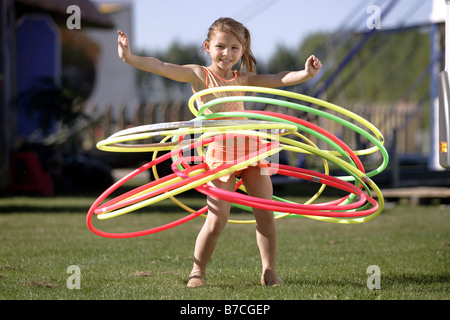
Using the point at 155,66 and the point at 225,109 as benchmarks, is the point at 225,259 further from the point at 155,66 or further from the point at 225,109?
the point at 155,66

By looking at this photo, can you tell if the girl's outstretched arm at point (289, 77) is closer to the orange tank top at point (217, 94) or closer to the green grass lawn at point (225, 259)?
the orange tank top at point (217, 94)

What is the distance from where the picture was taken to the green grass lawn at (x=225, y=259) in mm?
4289

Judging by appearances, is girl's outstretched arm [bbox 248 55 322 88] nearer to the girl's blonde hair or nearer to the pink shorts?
the girl's blonde hair

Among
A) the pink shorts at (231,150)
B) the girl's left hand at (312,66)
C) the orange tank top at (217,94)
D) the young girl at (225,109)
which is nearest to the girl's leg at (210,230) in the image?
the young girl at (225,109)

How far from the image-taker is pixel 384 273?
5.07 metres

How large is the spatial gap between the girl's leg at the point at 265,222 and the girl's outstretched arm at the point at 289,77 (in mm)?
580

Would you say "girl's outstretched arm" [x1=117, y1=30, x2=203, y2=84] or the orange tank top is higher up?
"girl's outstretched arm" [x1=117, y1=30, x2=203, y2=84]

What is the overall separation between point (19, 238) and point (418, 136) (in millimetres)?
24936

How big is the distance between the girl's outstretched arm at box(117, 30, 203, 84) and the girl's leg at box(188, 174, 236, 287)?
704 millimetres

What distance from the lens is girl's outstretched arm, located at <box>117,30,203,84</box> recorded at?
13.7ft

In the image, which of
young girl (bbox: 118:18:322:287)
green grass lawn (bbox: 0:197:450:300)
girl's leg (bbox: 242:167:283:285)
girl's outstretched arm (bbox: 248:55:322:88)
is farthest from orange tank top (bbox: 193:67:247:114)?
green grass lawn (bbox: 0:197:450:300)

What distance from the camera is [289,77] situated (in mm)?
4504

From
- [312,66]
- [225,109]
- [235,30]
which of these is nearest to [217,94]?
[225,109]
